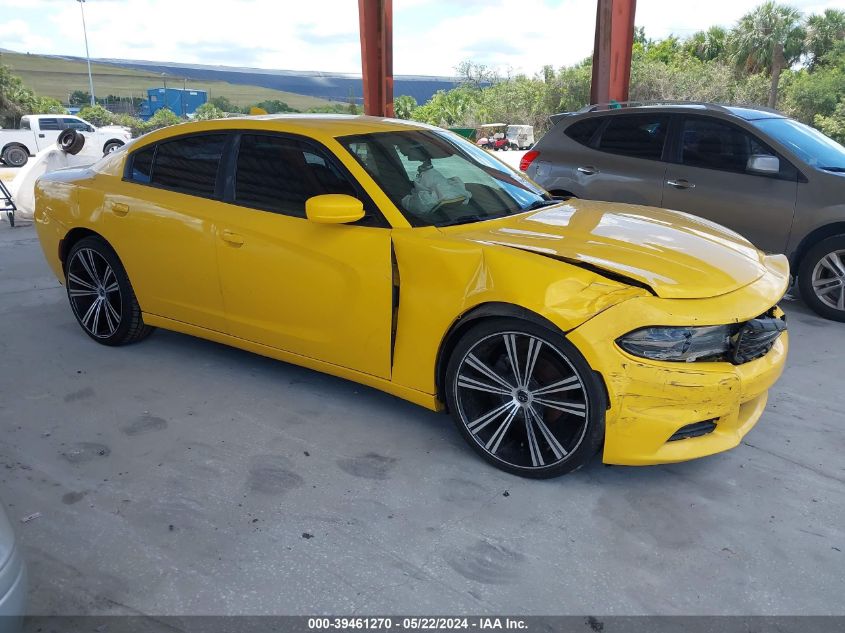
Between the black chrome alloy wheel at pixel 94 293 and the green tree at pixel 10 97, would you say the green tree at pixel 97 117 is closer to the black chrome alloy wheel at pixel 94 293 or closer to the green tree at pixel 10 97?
the green tree at pixel 10 97

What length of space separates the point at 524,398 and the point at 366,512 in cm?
83

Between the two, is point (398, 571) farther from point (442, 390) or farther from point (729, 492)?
point (729, 492)

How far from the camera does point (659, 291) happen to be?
2748mm

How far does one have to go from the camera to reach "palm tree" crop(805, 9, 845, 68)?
128 feet

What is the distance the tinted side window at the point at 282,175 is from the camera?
11.6 feet

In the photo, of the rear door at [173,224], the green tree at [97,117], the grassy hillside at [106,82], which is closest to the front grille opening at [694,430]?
the rear door at [173,224]

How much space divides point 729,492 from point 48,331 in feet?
15.1

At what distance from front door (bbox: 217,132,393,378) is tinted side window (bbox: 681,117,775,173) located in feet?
12.7

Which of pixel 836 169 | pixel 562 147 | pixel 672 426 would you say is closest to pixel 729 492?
pixel 672 426

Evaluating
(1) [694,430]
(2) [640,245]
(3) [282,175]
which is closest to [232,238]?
(3) [282,175]

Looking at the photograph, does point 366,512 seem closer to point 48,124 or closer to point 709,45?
point 48,124

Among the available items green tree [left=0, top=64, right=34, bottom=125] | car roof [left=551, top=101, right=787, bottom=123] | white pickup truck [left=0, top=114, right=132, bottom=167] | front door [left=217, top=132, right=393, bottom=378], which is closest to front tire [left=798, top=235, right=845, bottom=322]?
car roof [left=551, top=101, right=787, bottom=123]

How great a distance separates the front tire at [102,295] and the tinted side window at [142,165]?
1.65 ft

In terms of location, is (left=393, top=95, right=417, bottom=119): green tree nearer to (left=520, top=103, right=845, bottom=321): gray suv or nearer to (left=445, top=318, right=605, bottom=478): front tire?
(left=520, top=103, right=845, bottom=321): gray suv
